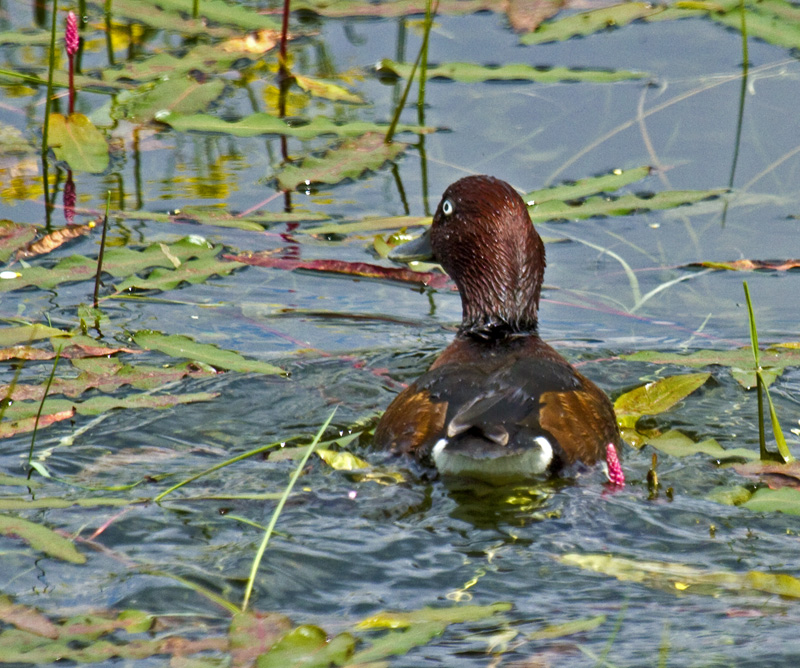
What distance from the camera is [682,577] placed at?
3.82 meters

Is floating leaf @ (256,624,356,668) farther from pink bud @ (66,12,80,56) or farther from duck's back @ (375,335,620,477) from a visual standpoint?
pink bud @ (66,12,80,56)

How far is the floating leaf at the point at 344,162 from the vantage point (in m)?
7.15

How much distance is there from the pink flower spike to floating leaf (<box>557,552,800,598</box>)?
Answer: 419 mm

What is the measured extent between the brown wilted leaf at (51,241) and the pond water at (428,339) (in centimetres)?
8

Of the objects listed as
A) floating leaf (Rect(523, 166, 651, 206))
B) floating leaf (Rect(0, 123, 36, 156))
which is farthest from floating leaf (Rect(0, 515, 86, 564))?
floating leaf (Rect(0, 123, 36, 156))

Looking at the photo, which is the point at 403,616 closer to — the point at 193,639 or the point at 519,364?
the point at 193,639

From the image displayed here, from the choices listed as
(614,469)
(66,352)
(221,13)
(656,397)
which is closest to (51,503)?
(66,352)

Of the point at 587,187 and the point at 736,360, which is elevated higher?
the point at 587,187

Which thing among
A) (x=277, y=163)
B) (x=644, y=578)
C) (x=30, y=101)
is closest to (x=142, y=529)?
(x=644, y=578)

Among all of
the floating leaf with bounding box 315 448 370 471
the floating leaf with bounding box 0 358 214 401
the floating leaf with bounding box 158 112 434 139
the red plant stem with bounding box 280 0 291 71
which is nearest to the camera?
the floating leaf with bounding box 315 448 370 471

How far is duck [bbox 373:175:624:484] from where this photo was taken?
462 cm

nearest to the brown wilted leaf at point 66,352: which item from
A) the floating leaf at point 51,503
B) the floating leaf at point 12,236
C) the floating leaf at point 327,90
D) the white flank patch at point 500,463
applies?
the floating leaf at point 12,236

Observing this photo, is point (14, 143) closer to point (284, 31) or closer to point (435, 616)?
point (284, 31)

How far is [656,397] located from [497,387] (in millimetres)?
904
